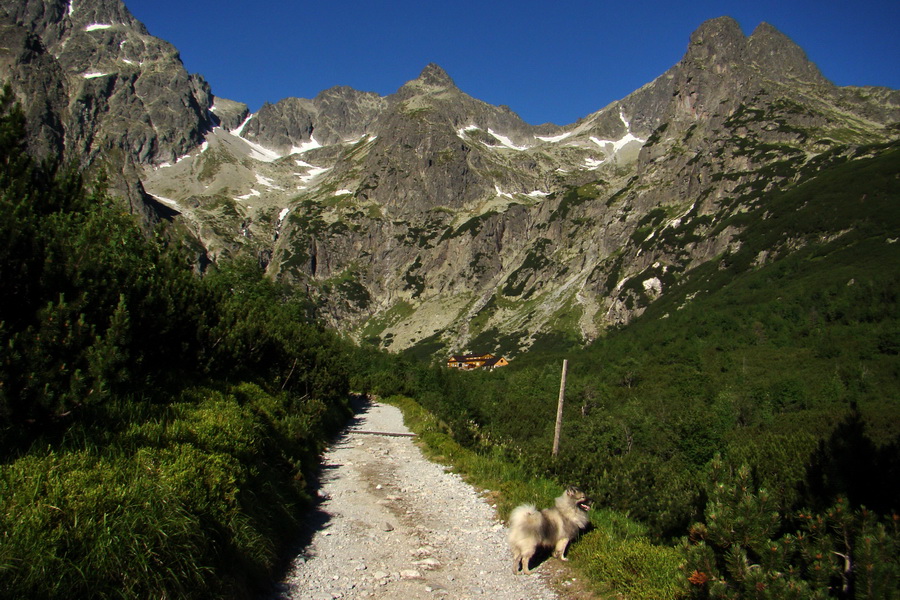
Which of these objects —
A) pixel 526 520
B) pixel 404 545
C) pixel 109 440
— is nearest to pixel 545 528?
pixel 526 520

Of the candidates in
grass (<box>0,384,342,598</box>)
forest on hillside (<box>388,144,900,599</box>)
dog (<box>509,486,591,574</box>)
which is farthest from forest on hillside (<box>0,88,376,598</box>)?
forest on hillside (<box>388,144,900,599</box>)

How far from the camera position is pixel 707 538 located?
16.8 ft

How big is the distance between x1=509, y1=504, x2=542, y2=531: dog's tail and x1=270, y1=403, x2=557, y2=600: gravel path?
62 cm

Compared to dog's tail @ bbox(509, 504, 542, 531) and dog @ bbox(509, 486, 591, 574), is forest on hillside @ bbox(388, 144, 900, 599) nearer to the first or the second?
dog @ bbox(509, 486, 591, 574)

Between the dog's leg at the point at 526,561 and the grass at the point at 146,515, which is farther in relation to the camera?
the dog's leg at the point at 526,561

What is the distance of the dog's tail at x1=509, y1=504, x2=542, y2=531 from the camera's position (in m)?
7.56

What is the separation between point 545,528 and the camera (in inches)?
305

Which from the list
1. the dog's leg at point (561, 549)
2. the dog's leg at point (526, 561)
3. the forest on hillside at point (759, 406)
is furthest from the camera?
the dog's leg at point (561, 549)

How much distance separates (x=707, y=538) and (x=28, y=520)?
245 inches

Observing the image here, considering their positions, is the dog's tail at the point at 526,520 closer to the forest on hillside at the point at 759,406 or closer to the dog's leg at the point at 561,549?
the dog's leg at the point at 561,549

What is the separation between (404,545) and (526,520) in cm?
202

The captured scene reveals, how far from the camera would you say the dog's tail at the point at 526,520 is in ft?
24.8

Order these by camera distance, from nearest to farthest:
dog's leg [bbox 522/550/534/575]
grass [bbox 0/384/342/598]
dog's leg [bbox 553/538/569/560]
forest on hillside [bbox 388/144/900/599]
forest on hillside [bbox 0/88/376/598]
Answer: grass [bbox 0/384/342/598] < forest on hillside [bbox 0/88/376/598] < forest on hillside [bbox 388/144/900/599] < dog's leg [bbox 522/550/534/575] < dog's leg [bbox 553/538/569/560]

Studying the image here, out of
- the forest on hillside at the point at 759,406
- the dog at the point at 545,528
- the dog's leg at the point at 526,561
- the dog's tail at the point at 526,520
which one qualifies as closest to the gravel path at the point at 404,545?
the dog's leg at the point at 526,561
